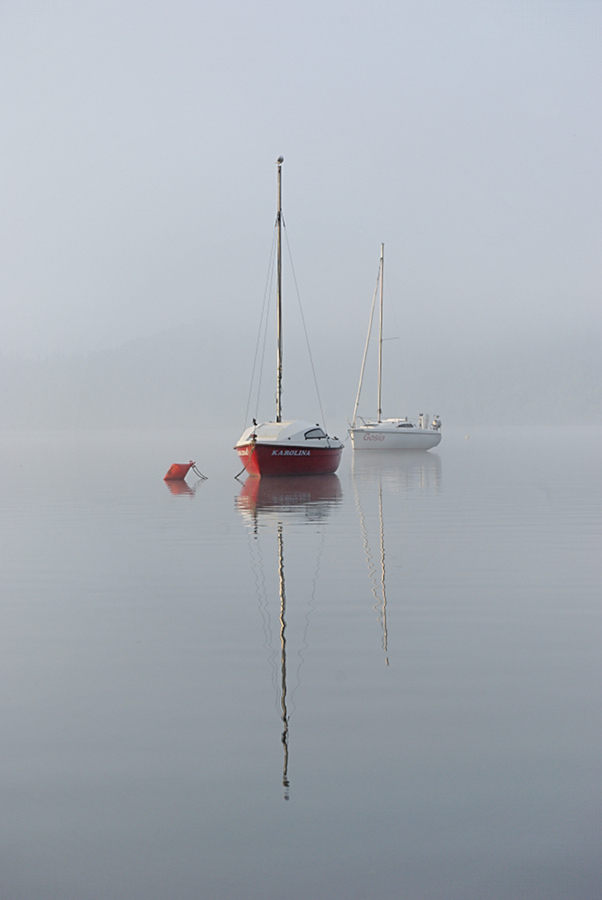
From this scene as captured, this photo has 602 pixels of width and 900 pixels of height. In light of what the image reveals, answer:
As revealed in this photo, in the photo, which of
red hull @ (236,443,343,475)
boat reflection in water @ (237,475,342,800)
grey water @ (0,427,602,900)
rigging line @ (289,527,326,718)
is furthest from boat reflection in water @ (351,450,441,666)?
red hull @ (236,443,343,475)

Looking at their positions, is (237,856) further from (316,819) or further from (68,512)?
(68,512)

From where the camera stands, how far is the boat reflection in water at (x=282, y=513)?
29.3 ft

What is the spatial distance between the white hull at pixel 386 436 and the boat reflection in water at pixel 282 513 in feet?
96.8

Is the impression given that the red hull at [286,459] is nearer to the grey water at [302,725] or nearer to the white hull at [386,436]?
the grey water at [302,725]

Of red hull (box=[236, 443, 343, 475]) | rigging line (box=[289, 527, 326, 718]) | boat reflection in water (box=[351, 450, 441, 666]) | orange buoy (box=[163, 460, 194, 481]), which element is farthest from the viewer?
orange buoy (box=[163, 460, 194, 481])

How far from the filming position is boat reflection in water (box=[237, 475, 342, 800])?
892 cm

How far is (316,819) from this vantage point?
578 centimetres

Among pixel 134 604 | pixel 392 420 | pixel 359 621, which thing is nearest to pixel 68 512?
pixel 134 604

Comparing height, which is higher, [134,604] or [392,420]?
[392,420]

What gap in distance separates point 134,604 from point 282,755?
7.02m

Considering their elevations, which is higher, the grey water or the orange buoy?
the orange buoy

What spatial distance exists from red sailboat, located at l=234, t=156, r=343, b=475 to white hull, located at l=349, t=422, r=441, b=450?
105 feet

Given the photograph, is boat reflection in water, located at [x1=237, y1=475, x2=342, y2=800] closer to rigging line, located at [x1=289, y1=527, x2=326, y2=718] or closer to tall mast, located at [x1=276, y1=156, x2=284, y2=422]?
rigging line, located at [x1=289, y1=527, x2=326, y2=718]

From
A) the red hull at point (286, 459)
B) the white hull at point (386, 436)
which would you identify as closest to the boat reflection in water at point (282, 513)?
the red hull at point (286, 459)
